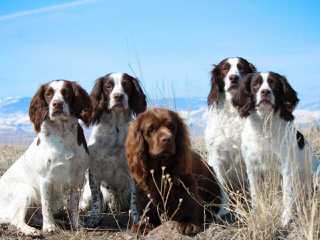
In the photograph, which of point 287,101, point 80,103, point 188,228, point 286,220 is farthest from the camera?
point 80,103

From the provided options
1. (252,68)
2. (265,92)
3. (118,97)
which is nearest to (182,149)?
(265,92)

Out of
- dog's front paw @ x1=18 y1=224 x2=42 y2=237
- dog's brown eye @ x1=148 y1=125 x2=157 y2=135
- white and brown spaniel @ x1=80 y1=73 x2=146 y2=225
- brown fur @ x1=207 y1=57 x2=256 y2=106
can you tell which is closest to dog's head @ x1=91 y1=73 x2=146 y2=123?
white and brown spaniel @ x1=80 y1=73 x2=146 y2=225

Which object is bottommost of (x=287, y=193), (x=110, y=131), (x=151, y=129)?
(x=287, y=193)

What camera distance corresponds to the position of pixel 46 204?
6531 millimetres

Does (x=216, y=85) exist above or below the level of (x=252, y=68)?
below

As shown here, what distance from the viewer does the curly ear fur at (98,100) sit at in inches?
280

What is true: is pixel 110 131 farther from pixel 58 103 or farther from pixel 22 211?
pixel 22 211

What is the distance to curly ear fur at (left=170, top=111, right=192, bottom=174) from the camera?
611cm

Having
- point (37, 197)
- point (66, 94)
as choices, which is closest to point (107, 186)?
point (37, 197)

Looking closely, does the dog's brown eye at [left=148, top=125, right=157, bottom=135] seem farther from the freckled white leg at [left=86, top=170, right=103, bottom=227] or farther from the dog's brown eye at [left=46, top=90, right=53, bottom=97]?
the freckled white leg at [left=86, top=170, right=103, bottom=227]

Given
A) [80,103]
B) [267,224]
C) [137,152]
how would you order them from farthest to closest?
[80,103] < [137,152] < [267,224]

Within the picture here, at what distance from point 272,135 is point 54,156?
7.58 feet

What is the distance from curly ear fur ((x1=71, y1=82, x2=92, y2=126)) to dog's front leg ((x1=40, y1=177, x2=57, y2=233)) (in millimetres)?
793

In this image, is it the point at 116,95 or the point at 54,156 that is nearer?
the point at 54,156
